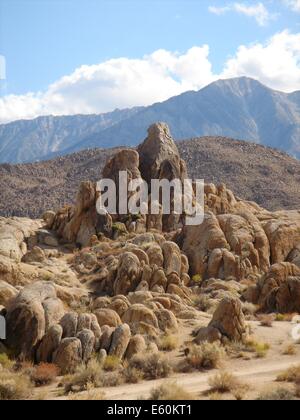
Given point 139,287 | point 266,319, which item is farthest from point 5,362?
point 139,287

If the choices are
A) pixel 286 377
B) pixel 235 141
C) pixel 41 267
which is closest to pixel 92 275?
pixel 41 267

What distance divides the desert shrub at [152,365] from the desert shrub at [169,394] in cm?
345

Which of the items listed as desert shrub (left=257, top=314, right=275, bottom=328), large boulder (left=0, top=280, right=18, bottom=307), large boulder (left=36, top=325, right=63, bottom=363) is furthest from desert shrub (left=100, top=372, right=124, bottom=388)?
desert shrub (left=257, top=314, right=275, bottom=328)

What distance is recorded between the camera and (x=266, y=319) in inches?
993

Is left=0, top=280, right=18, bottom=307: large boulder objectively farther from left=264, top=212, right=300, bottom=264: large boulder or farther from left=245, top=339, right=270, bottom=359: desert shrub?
left=264, top=212, right=300, bottom=264: large boulder

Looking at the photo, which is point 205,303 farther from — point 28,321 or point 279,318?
point 28,321

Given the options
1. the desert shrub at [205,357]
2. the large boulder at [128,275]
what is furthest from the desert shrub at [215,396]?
the large boulder at [128,275]

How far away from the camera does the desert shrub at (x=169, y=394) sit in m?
13.5

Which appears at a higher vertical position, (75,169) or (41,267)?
(75,169)

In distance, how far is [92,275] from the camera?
35594 millimetres

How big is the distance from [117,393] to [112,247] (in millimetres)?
24948

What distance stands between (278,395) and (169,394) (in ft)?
8.87

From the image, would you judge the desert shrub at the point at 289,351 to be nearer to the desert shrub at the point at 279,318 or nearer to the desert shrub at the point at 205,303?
the desert shrub at the point at 279,318

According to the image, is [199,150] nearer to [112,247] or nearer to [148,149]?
[148,149]
